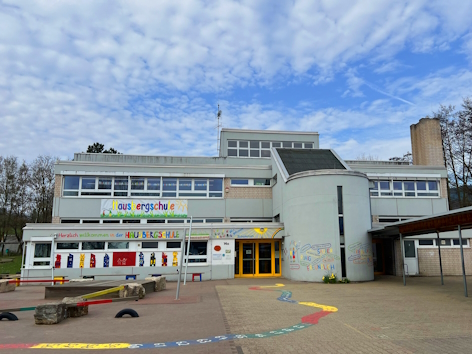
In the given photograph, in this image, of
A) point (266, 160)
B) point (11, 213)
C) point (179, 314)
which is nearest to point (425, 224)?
point (179, 314)

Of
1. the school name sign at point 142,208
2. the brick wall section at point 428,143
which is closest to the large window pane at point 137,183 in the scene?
the school name sign at point 142,208

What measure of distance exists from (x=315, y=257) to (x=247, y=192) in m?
8.22

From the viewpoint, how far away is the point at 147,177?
25.3m

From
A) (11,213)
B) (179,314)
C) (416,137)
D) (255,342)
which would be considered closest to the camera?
(255,342)

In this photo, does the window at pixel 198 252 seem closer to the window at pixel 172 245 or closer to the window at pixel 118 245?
the window at pixel 172 245

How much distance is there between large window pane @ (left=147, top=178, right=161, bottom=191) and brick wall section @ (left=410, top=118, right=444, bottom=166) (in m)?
20.4

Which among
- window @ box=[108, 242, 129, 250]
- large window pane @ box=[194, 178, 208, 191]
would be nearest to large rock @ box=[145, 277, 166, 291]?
window @ box=[108, 242, 129, 250]

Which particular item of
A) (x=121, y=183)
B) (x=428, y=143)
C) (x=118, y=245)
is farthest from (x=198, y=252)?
(x=428, y=143)

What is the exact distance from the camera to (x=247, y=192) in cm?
2586

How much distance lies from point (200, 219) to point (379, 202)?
1196 centimetres

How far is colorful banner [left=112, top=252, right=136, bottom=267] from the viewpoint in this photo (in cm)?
2106

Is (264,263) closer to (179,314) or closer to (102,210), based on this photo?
(102,210)

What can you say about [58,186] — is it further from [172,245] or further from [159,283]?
[159,283]

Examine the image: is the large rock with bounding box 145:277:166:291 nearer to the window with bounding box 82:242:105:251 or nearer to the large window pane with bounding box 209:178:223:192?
the window with bounding box 82:242:105:251
